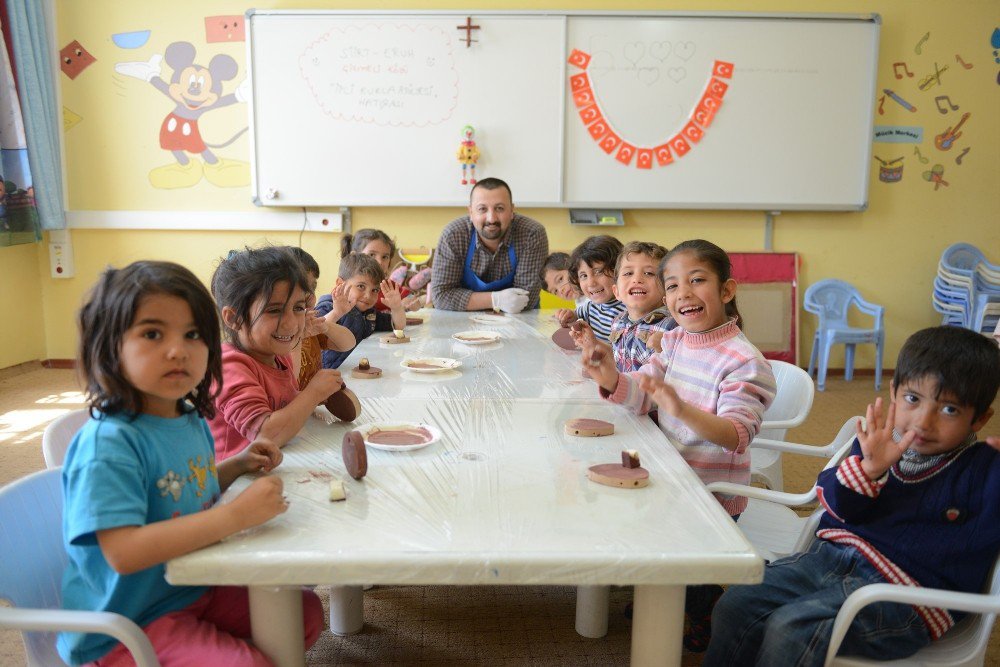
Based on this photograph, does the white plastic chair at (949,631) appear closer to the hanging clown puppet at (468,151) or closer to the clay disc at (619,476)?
the clay disc at (619,476)

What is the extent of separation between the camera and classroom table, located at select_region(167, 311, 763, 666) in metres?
0.88

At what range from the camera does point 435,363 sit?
1951 mm

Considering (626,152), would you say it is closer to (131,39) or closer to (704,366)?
(131,39)

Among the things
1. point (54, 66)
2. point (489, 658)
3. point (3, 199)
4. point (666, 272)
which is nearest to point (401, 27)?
point (54, 66)

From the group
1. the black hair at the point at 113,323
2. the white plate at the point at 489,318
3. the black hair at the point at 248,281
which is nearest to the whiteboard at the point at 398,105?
the white plate at the point at 489,318

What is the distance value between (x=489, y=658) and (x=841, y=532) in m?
0.89

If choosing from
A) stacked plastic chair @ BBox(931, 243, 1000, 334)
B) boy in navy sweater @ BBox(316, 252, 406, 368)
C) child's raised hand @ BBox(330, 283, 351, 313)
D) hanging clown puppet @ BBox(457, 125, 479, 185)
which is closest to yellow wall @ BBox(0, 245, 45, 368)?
hanging clown puppet @ BBox(457, 125, 479, 185)

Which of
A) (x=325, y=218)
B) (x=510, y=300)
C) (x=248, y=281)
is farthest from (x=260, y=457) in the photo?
(x=325, y=218)

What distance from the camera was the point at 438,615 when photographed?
6.42 ft

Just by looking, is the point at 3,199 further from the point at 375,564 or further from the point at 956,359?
the point at 956,359

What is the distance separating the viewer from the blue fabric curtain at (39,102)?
4.29m

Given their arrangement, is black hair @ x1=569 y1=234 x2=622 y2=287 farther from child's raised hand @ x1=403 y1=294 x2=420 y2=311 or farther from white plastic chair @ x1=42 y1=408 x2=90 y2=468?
white plastic chair @ x1=42 y1=408 x2=90 y2=468

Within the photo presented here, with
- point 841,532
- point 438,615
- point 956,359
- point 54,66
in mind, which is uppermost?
point 54,66

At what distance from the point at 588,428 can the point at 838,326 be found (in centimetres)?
386
